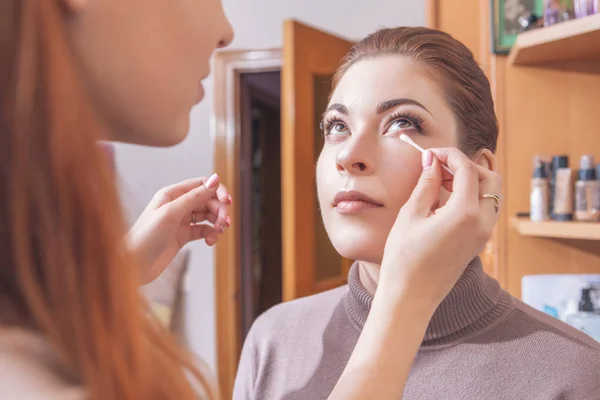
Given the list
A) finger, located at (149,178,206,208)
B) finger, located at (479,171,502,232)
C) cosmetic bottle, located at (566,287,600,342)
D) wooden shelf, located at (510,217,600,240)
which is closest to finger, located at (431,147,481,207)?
finger, located at (479,171,502,232)

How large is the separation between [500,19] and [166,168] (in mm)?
1284

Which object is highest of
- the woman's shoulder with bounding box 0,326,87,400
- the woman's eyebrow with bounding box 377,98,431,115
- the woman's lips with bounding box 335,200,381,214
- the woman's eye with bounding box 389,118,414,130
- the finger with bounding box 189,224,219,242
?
the woman's eyebrow with bounding box 377,98,431,115

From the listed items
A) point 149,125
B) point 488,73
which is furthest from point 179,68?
point 488,73

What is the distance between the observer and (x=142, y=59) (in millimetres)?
330

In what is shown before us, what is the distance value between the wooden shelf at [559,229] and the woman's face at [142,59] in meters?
0.76

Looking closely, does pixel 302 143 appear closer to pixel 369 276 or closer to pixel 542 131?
pixel 542 131

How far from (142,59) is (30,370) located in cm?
20

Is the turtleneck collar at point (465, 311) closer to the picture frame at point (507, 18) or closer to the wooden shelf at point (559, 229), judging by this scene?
the wooden shelf at point (559, 229)

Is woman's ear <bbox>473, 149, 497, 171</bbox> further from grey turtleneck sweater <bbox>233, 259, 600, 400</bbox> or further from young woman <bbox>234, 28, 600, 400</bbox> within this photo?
grey turtleneck sweater <bbox>233, 259, 600, 400</bbox>

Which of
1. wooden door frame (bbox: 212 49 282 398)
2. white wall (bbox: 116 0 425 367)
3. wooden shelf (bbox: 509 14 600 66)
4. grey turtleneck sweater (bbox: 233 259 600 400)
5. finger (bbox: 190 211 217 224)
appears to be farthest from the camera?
wooden door frame (bbox: 212 49 282 398)

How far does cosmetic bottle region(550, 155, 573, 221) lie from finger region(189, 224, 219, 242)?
676mm

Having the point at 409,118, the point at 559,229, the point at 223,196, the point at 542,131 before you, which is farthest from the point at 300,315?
the point at 542,131

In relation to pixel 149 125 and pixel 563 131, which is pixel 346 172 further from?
pixel 563 131

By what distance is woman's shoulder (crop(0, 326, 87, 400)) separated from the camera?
0.79 feet
